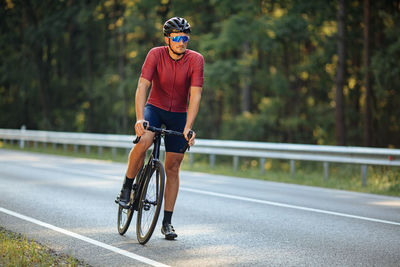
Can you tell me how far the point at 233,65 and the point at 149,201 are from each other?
23911mm

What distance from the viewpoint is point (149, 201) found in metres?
6.04

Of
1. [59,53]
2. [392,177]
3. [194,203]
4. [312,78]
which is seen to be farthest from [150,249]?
[59,53]

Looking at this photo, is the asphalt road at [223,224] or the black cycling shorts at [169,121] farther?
the black cycling shorts at [169,121]

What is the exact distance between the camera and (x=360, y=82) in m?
30.0

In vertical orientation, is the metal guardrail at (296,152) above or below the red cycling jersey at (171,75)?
below

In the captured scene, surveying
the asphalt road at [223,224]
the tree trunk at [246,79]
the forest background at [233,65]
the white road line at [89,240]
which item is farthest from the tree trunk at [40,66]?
the white road line at [89,240]

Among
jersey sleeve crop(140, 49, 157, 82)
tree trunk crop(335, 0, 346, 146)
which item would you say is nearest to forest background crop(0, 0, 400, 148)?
tree trunk crop(335, 0, 346, 146)

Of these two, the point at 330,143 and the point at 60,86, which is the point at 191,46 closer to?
the point at 330,143

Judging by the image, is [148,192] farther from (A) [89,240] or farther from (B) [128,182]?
(A) [89,240]

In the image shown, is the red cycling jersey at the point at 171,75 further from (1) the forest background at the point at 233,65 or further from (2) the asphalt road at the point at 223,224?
(1) the forest background at the point at 233,65

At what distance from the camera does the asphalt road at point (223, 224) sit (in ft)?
18.4

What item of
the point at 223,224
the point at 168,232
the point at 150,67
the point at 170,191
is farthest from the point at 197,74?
the point at 223,224

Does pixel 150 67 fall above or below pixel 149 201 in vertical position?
above

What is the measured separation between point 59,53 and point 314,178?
37293 mm
